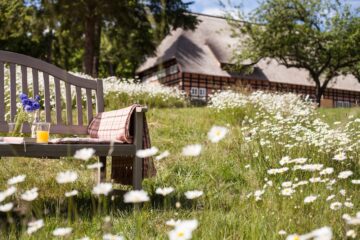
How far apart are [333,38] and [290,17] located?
2.19 metres

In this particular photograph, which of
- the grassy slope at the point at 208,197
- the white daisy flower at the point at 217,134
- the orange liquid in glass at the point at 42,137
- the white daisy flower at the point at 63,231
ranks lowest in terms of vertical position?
the grassy slope at the point at 208,197

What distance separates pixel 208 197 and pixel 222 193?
143 mm

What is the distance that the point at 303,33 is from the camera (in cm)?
2198

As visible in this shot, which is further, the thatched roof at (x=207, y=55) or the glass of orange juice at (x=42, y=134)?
the thatched roof at (x=207, y=55)

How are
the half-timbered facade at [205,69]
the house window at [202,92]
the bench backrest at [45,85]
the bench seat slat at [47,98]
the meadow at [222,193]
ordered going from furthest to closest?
1. the house window at [202,92]
2. the half-timbered facade at [205,69]
3. the bench seat slat at [47,98]
4. the bench backrest at [45,85]
5. the meadow at [222,193]

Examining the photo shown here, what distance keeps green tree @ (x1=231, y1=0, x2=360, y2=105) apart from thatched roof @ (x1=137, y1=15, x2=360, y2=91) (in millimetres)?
2150

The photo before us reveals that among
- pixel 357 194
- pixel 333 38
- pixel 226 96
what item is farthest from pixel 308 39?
pixel 357 194

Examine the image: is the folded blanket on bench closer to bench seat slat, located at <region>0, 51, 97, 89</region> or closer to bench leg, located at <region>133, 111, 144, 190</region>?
bench leg, located at <region>133, 111, 144, 190</region>

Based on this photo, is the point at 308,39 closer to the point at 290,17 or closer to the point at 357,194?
the point at 290,17

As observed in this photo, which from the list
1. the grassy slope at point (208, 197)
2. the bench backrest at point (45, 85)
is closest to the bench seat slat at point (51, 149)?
the grassy slope at point (208, 197)

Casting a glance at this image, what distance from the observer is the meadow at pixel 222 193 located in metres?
2.43

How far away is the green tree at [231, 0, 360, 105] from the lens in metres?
21.9

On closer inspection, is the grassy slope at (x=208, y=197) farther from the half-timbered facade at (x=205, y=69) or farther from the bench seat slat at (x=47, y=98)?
the half-timbered facade at (x=205, y=69)

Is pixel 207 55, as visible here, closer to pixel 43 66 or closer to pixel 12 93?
pixel 43 66
